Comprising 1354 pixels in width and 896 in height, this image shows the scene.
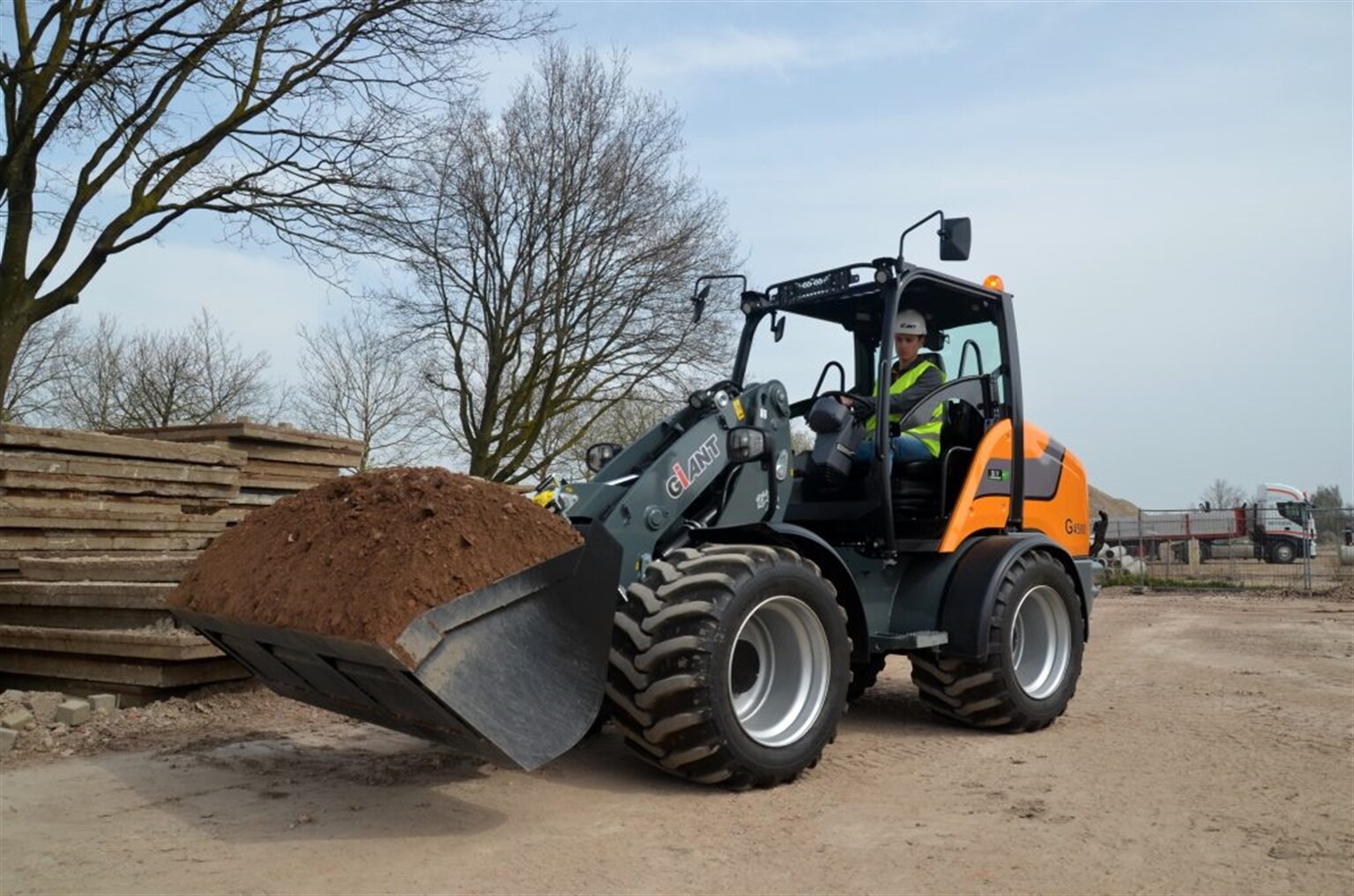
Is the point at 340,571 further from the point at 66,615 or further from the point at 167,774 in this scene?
the point at 66,615

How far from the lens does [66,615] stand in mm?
7477

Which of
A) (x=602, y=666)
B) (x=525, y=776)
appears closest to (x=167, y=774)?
(x=525, y=776)

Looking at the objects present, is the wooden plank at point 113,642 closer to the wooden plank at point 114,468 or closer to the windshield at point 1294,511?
the wooden plank at point 114,468

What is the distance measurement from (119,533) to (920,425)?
260 inches

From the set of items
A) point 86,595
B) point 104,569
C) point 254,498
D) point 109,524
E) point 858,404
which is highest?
point 858,404

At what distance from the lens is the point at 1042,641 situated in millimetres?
7207

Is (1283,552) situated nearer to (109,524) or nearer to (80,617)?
(109,524)

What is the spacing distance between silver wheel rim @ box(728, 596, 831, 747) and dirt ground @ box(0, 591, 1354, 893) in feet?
1.19

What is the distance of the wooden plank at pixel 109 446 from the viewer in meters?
8.42

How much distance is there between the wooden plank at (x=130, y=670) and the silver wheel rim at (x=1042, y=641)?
5069 mm

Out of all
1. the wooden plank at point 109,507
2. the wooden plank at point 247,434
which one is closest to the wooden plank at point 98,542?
the wooden plank at point 109,507

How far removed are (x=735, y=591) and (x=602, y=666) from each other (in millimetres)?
741

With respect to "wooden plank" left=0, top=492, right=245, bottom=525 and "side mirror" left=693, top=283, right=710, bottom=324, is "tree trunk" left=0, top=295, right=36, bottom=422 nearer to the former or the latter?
"wooden plank" left=0, top=492, right=245, bottom=525

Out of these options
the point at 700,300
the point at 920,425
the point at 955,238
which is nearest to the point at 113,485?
the point at 700,300
